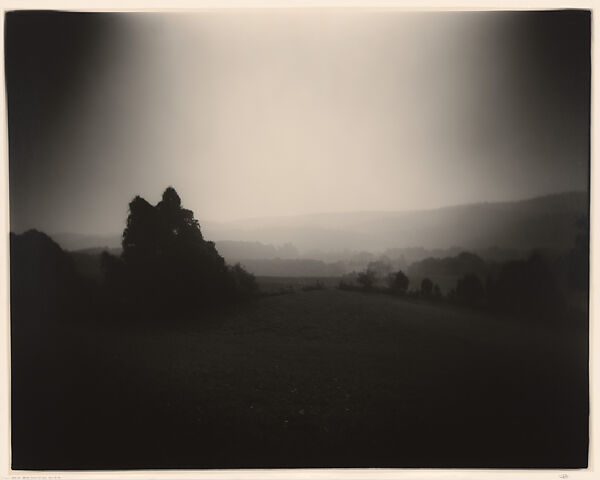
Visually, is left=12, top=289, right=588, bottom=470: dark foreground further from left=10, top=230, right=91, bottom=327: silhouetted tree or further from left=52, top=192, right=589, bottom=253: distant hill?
left=52, top=192, right=589, bottom=253: distant hill

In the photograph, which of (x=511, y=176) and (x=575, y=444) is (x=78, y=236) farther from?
(x=575, y=444)

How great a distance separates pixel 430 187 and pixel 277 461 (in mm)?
3110

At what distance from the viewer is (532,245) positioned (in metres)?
3.50

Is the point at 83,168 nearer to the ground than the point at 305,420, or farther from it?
farther from it

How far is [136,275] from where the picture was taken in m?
3.49

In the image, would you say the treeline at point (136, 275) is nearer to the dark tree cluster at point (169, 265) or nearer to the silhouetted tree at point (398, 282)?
the dark tree cluster at point (169, 265)

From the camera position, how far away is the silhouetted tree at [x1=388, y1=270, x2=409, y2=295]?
3.53 metres

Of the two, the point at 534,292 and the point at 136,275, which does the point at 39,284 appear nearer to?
the point at 136,275

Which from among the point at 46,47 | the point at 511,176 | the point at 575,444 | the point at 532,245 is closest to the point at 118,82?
the point at 46,47

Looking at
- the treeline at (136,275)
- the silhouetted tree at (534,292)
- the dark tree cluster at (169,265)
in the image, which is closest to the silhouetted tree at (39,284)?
the treeline at (136,275)

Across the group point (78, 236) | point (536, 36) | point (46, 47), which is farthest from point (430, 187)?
point (46, 47)

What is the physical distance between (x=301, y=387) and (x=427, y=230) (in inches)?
78.3

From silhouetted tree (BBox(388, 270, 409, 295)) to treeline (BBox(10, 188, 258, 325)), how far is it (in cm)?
136

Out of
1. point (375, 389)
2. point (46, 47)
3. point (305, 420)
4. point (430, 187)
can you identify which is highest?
point (46, 47)
